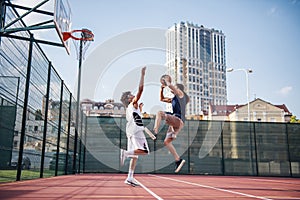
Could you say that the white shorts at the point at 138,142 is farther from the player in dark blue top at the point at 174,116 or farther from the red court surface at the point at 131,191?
the red court surface at the point at 131,191

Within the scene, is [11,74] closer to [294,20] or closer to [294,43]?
[294,20]

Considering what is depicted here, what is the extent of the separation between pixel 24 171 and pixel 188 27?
100182 millimetres

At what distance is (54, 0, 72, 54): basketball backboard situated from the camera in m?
6.96

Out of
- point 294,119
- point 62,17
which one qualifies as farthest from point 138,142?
point 294,119

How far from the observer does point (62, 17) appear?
301 inches

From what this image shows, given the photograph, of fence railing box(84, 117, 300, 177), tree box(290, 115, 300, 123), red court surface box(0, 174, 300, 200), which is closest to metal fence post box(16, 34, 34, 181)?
red court surface box(0, 174, 300, 200)

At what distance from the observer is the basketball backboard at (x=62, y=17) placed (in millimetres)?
6961

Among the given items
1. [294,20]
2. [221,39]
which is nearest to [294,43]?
[294,20]

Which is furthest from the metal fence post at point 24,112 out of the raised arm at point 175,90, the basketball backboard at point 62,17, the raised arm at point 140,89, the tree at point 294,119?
the tree at point 294,119

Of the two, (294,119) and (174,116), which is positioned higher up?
(294,119)

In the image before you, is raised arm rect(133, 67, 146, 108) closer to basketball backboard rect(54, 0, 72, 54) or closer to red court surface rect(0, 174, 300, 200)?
red court surface rect(0, 174, 300, 200)

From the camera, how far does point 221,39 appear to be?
112 metres

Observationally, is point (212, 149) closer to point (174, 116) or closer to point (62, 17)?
point (62, 17)

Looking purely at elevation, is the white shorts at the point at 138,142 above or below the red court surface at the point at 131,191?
above
